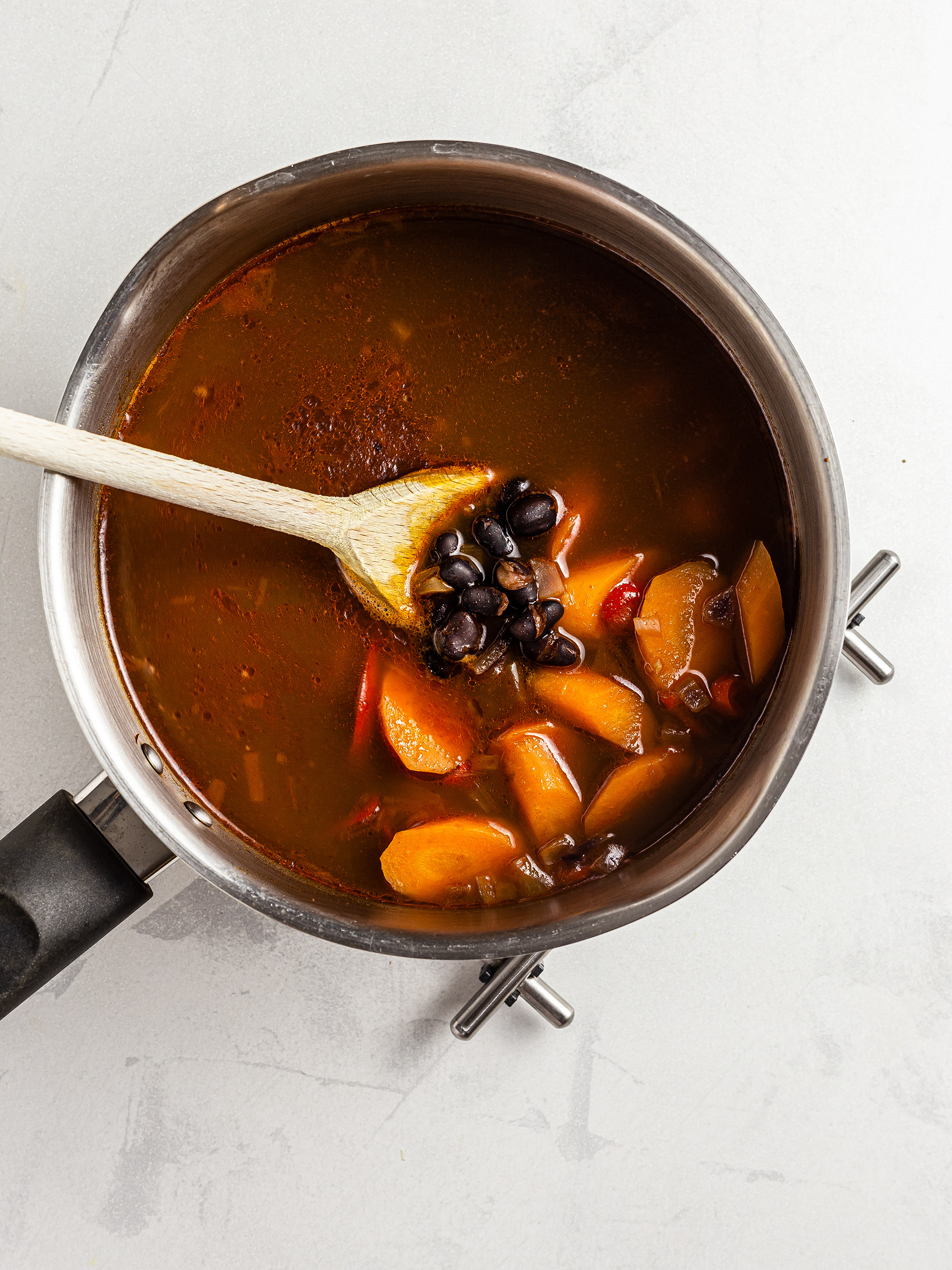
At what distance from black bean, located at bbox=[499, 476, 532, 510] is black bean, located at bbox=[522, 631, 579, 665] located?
202 mm

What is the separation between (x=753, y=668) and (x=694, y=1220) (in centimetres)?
107

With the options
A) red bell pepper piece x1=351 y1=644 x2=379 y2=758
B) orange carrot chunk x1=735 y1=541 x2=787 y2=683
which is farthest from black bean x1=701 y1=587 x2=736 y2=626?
red bell pepper piece x1=351 y1=644 x2=379 y2=758

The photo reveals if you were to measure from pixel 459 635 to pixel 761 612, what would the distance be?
17.4 inches

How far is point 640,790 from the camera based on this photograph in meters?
1.47

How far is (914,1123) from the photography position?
1.77 m

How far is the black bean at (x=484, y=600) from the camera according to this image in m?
1.40

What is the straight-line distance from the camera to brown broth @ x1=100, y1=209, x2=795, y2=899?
1439mm

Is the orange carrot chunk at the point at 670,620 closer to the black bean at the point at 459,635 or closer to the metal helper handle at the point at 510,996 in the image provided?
the black bean at the point at 459,635

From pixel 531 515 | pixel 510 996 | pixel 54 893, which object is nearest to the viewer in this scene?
pixel 54 893

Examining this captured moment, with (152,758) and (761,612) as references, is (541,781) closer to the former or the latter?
(761,612)

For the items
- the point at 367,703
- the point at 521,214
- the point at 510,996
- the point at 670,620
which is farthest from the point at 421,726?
the point at 521,214

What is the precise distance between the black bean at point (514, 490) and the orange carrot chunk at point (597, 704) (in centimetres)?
26

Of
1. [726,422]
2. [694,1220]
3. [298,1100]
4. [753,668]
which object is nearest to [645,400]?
[726,422]

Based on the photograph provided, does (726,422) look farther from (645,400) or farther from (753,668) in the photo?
(753,668)
